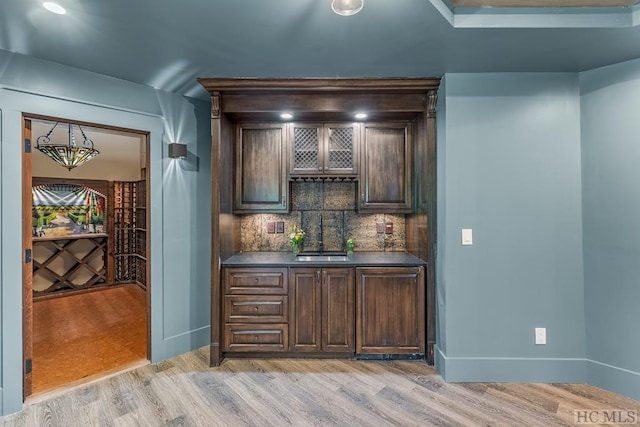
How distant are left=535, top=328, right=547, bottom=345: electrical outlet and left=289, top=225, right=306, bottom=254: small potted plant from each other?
83.9 inches

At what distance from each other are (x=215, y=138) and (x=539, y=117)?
2.64m

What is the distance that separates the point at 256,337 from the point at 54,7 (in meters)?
2.56

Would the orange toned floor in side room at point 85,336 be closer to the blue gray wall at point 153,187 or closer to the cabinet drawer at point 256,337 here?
the blue gray wall at point 153,187

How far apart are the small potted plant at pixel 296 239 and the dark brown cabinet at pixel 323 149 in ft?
1.99

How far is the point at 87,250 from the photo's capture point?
5.33 m

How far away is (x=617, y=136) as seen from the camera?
7.16 ft

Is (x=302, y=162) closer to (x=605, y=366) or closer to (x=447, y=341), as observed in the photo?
(x=447, y=341)

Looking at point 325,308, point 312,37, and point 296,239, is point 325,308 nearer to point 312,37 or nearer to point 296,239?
point 296,239

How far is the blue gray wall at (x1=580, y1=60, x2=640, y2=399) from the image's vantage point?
2131mm

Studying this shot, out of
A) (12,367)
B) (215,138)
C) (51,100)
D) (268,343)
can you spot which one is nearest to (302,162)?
(215,138)

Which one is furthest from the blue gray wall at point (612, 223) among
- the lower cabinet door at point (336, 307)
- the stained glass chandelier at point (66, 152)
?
the stained glass chandelier at point (66, 152)

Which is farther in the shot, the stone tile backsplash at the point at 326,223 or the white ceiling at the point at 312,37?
the stone tile backsplash at the point at 326,223

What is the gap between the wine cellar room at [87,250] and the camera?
291 centimetres

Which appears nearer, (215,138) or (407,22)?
(407,22)
